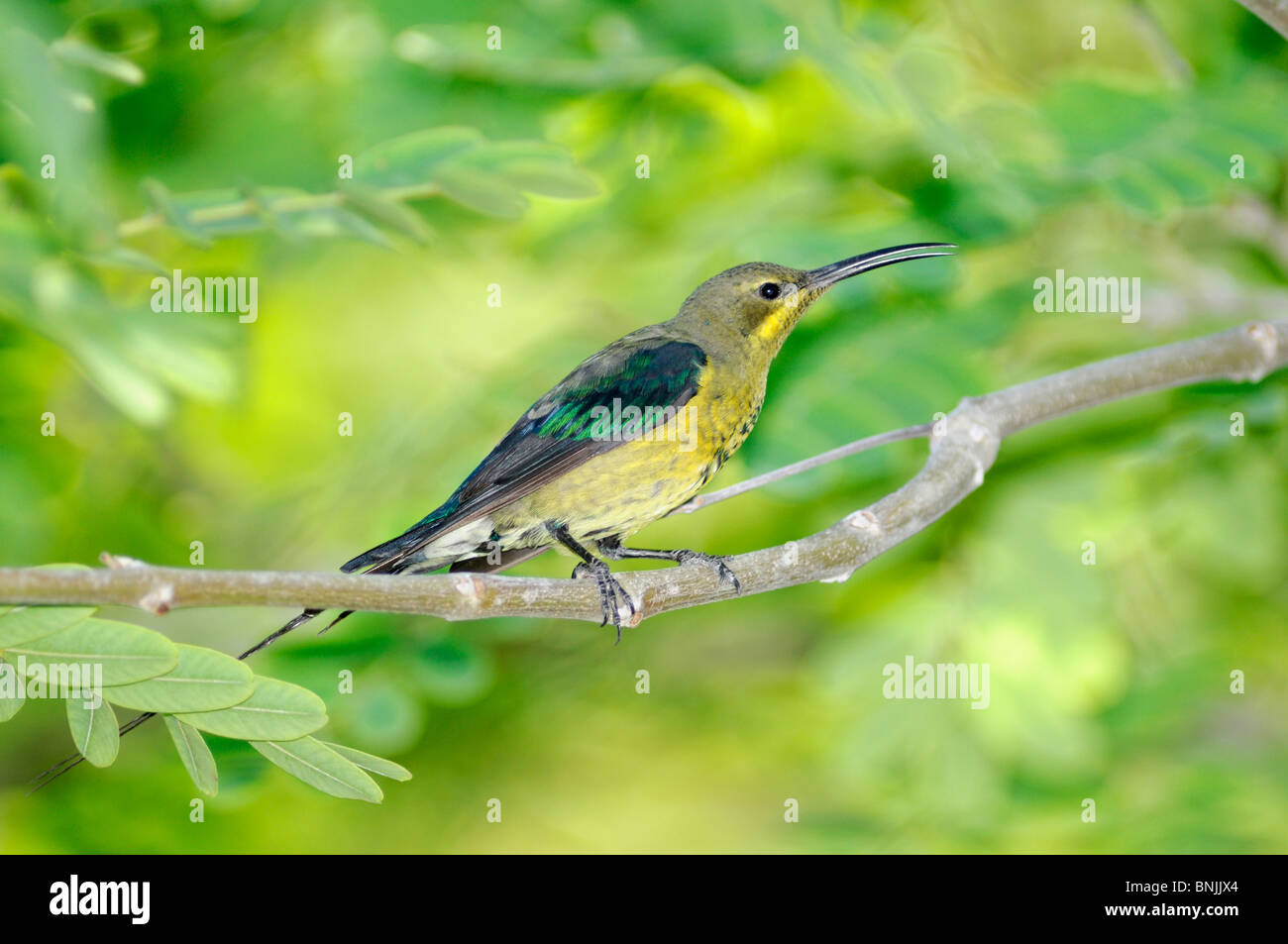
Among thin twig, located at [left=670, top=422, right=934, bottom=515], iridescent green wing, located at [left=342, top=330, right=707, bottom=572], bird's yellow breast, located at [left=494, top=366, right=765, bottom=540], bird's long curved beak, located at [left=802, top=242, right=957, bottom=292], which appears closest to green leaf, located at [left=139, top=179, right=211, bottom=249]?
iridescent green wing, located at [left=342, top=330, right=707, bottom=572]

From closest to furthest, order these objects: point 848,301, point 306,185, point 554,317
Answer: point 848,301
point 306,185
point 554,317

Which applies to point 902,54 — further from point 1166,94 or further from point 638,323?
point 638,323

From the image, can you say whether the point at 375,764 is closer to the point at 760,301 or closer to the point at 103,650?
the point at 103,650

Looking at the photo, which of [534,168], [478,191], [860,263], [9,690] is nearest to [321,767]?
[9,690]

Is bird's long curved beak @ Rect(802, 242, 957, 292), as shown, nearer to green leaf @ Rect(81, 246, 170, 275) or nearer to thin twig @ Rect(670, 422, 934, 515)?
thin twig @ Rect(670, 422, 934, 515)

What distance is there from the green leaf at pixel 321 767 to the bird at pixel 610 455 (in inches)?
28.3

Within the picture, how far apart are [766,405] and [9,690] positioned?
286 centimetres

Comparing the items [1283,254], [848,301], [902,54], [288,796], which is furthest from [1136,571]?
[288,796]

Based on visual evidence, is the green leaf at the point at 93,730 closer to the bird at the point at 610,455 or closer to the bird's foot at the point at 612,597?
the bird at the point at 610,455

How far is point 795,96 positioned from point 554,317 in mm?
1807

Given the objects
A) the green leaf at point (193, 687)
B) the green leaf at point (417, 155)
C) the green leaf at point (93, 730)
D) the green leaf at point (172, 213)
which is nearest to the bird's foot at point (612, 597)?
the green leaf at point (193, 687)

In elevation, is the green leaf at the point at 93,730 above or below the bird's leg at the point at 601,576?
below

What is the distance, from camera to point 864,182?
521 cm

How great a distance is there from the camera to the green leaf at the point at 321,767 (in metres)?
2.42
